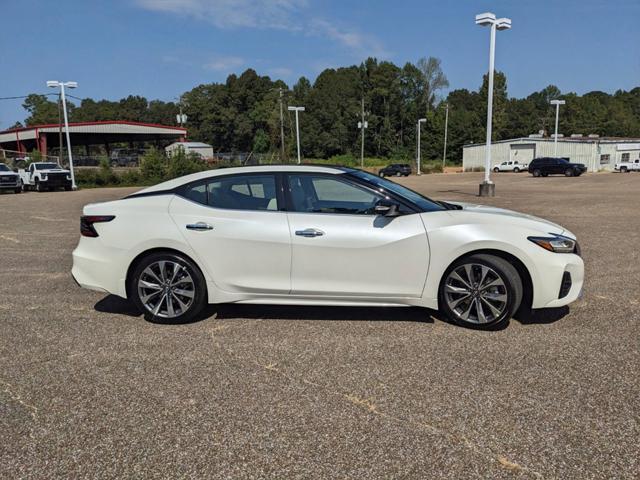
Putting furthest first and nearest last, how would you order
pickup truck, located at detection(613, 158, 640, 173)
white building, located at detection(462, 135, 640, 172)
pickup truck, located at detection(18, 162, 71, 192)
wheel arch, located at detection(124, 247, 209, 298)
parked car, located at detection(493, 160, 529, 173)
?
parked car, located at detection(493, 160, 529, 173) → white building, located at detection(462, 135, 640, 172) → pickup truck, located at detection(613, 158, 640, 173) → pickup truck, located at detection(18, 162, 71, 192) → wheel arch, located at detection(124, 247, 209, 298)

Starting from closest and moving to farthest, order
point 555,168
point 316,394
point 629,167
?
1. point 316,394
2. point 555,168
3. point 629,167

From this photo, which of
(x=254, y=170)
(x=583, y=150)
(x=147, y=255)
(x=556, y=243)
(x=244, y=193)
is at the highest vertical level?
(x=583, y=150)

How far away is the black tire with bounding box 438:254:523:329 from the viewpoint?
15.0 feet

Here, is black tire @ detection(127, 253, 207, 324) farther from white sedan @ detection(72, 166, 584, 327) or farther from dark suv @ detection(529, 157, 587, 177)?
dark suv @ detection(529, 157, 587, 177)

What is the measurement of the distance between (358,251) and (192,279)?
5.30 ft

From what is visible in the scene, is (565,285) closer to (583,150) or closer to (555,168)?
(555,168)

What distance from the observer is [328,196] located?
4.98 m

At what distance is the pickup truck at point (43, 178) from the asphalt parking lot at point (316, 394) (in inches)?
1105

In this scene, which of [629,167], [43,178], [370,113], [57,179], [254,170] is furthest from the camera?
[370,113]

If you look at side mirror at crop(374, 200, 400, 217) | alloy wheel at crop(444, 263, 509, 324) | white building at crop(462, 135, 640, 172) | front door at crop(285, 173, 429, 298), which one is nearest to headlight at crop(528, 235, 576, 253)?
alloy wheel at crop(444, 263, 509, 324)

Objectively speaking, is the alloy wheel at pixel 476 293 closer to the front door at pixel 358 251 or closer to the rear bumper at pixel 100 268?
the front door at pixel 358 251

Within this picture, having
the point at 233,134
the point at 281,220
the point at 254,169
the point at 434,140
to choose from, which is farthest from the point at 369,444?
the point at 233,134

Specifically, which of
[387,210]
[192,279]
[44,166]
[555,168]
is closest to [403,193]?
[387,210]

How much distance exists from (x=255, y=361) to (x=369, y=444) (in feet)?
4.70
